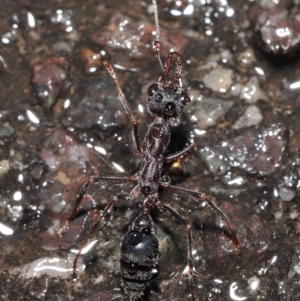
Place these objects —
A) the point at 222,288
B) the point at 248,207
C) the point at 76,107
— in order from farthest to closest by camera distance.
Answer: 1. the point at 76,107
2. the point at 248,207
3. the point at 222,288

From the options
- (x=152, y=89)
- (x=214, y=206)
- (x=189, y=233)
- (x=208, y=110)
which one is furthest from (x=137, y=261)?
(x=208, y=110)

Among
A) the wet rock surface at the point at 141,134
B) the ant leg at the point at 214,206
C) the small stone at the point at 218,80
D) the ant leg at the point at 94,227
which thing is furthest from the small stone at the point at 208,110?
the ant leg at the point at 94,227

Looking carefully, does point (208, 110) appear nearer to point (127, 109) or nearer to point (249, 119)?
point (249, 119)

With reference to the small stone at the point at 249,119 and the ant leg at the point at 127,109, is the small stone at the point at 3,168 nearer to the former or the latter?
the ant leg at the point at 127,109

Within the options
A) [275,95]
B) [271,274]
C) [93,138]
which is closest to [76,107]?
[93,138]

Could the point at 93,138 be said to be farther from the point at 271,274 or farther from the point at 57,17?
the point at 271,274

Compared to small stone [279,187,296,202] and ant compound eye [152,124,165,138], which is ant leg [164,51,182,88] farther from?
small stone [279,187,296,202]
